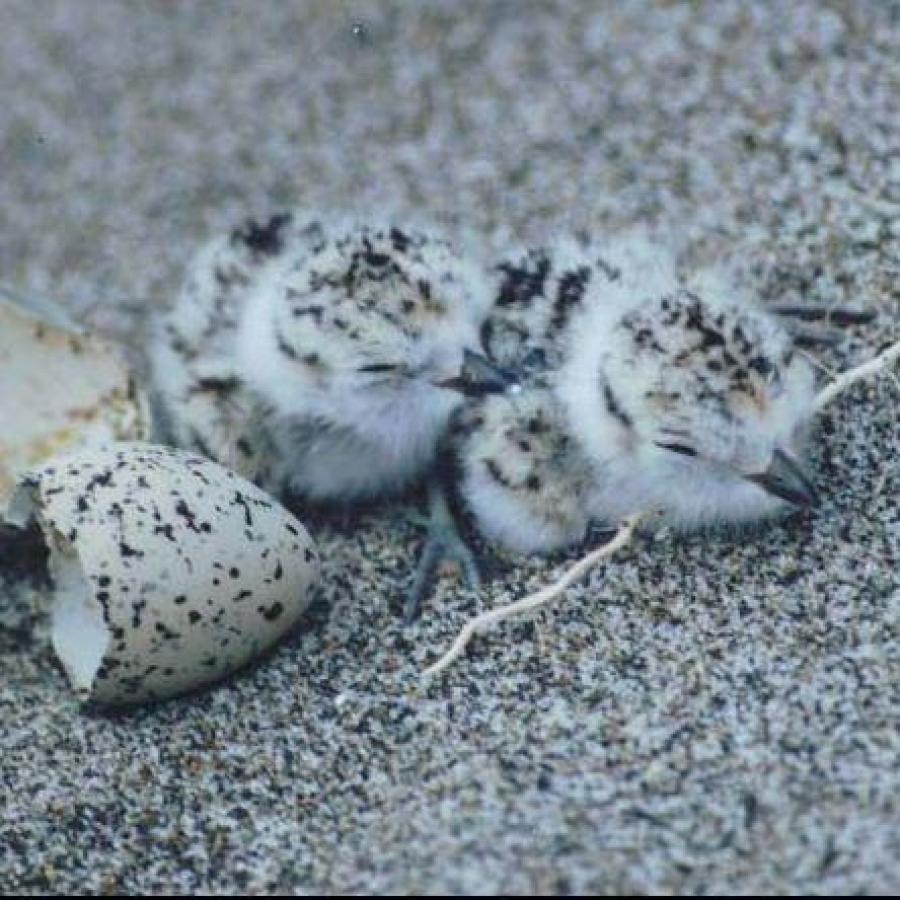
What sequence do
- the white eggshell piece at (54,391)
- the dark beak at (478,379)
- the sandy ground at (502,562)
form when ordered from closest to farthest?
the sandy ground at (502,562)
the dark beak at (478,379)
the white eggshell piece at (54,391)

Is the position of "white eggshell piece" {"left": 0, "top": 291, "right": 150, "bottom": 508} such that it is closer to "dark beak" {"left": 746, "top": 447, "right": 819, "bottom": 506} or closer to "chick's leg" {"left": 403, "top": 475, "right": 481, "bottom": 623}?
"chick's leg" {"left": 403, "top": 475, "right": 481, "bottom": 623}

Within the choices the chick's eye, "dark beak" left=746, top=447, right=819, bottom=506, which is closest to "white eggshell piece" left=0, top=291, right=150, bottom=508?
the chick's eye

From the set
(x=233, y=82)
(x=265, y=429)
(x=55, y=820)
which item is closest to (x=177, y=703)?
(x=55, y=820)

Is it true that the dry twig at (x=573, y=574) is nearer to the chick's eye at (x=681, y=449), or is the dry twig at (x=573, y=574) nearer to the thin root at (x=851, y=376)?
the thin root at (x=851, y=376)

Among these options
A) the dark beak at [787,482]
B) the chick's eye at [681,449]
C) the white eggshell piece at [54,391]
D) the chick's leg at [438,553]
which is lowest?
the chick's leg at [438,553]

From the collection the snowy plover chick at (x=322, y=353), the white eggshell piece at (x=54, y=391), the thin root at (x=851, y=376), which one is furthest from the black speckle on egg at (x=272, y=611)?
the thin root at (x=851, y=376)

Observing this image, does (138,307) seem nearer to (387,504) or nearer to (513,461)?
(387,504)
